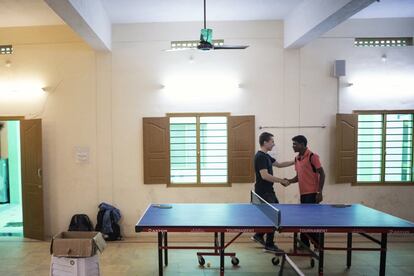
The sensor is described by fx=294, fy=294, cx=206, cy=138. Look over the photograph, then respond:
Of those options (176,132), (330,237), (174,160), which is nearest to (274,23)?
(176,132)

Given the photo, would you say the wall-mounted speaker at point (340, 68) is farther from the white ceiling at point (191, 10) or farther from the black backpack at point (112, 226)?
the black backpack at point (112, 226)

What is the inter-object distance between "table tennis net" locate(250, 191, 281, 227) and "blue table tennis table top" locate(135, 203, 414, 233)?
0.04 m

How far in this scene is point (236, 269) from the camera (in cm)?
405

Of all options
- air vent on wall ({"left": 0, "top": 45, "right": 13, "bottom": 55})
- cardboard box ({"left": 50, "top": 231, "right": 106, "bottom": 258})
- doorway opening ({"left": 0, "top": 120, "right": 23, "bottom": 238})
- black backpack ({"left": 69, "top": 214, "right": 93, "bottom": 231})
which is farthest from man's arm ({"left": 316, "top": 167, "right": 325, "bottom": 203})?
doorway opening ({"left": 0, "top": 120, "right": 23, "bottom": 238})

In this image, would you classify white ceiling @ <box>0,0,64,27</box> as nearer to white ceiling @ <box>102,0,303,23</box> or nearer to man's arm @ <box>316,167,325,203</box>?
white ceiling @ <box>102,0,303,23</box>

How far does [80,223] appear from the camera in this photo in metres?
5.25

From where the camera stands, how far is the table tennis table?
10.2ft

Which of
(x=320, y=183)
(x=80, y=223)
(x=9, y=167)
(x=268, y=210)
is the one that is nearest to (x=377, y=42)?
(x=320, y=183)

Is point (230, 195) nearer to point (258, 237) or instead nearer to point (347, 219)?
point (258, 237)

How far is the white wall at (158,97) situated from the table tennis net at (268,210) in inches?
53.1

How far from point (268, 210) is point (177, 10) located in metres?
3.47

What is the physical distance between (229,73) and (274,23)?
3.99 ft

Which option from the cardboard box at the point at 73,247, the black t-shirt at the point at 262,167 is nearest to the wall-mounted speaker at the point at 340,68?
the black t-shirt at the point at 262,167

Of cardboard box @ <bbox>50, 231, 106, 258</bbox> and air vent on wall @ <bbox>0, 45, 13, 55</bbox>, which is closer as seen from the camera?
cardboard box @ <bbox>50, 231, 106, 258</bbox>
